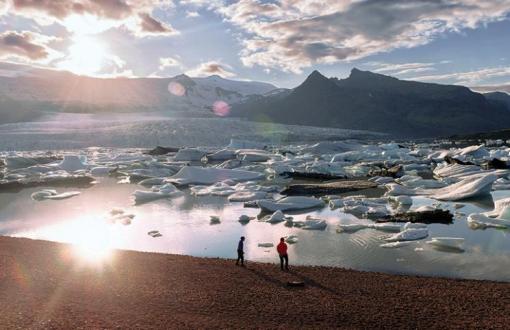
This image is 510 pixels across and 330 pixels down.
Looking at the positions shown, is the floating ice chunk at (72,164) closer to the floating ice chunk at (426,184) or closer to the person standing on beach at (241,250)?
the floating ice chunk at (426,184)

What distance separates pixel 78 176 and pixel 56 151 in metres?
31.4

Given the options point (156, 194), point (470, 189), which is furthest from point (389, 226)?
point (156, 194)

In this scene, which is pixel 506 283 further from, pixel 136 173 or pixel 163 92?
pixel 163 92

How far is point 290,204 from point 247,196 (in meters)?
3.80

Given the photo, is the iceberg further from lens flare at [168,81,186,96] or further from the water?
lens flare at [168,81,186,96]

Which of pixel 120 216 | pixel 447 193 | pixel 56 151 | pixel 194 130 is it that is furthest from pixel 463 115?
pixel 120 216

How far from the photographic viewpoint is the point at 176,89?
587 ft

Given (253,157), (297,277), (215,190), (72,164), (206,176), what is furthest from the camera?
(253,157)

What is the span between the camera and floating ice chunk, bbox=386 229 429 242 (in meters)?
15.6

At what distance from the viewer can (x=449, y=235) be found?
52.9ft

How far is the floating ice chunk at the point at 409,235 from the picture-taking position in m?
15.6

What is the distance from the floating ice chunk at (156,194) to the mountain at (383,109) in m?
130

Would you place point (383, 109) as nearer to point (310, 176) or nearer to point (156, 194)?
point (310, 176)

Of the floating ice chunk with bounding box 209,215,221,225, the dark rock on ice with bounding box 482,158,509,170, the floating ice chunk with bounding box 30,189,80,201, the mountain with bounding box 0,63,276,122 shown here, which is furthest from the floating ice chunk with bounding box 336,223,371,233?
the mountain with bounding box 0,63,276,122
